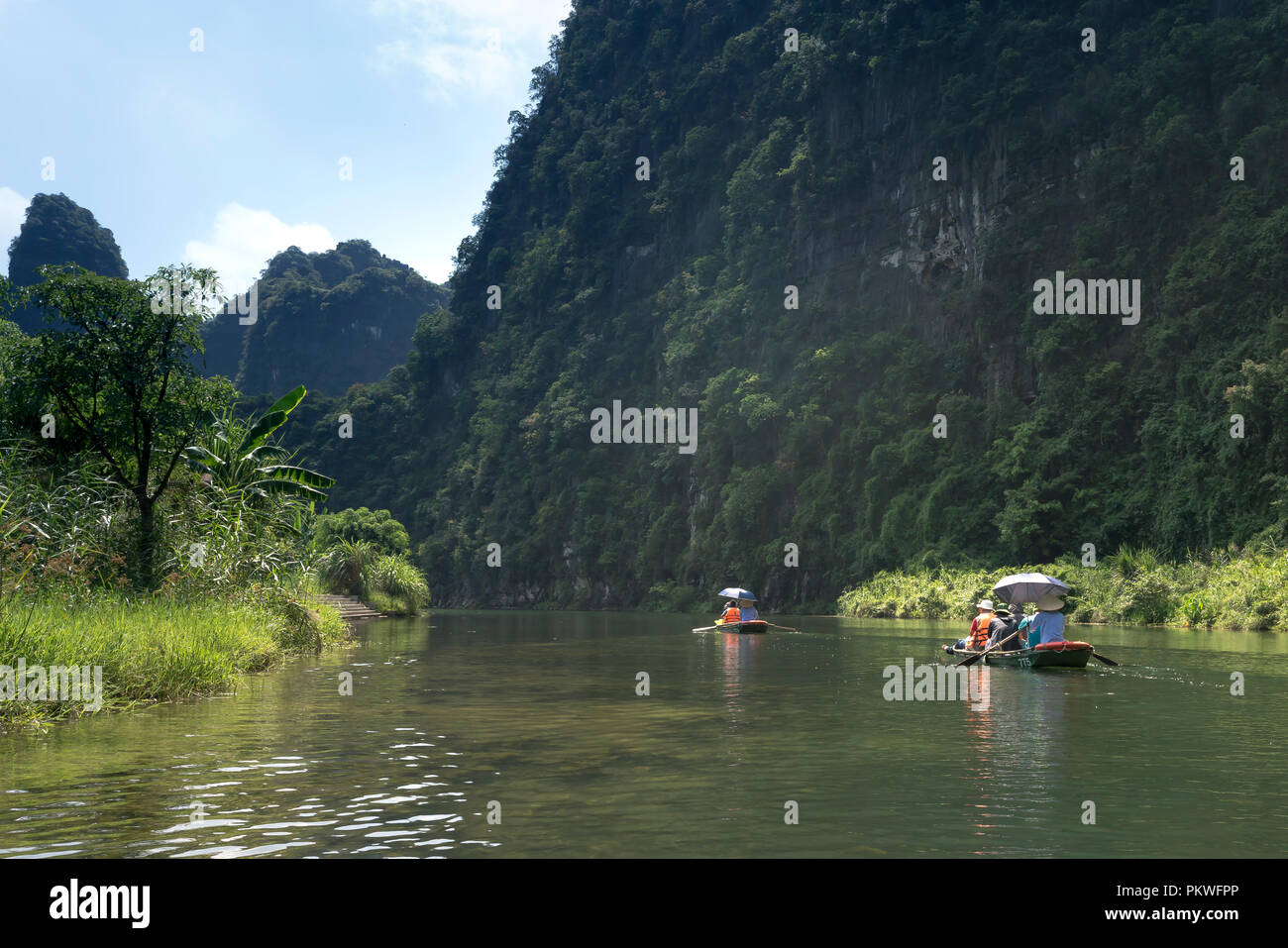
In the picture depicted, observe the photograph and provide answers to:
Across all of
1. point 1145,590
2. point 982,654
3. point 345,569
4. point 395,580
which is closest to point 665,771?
point 982,654

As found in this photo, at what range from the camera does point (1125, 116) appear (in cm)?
5881

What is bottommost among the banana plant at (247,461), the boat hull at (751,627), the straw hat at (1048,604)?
the boat hull at (751,627)

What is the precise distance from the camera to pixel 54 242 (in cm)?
14562

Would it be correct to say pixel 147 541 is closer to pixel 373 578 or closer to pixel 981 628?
pixel 981 628

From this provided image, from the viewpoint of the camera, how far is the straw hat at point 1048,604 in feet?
72.0

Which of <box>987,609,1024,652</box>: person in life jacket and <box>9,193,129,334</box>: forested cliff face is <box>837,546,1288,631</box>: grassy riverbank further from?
<box>9,193,129,334</box>: forested cliff face

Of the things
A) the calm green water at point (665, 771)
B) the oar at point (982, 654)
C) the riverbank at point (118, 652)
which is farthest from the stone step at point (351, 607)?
the oar at point (982, 654)

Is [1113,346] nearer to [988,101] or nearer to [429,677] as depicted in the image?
[988,101]

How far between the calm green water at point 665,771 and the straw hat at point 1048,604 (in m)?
2.31

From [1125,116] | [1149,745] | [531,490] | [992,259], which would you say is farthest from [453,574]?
[1149,745]

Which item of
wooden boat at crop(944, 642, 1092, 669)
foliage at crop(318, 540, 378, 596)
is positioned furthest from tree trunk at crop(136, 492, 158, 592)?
foliage at crop(318, 540, 378, 596)

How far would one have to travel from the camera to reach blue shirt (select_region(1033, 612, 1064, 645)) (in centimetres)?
2172

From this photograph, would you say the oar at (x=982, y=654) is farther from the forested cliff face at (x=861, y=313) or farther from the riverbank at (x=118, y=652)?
the forested cliff face at (x=861, y=313)

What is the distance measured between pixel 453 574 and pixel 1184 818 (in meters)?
92.3
